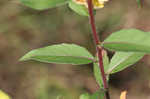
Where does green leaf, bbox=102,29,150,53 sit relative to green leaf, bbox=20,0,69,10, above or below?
below

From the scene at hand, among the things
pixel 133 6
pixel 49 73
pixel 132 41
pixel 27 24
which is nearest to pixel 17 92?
pixel 49 73

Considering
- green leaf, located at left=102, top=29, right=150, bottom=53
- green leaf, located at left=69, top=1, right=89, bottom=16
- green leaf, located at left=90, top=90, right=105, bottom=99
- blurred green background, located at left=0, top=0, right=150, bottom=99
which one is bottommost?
blurred green background, located at left=0, top=0, right=150, bottom=99

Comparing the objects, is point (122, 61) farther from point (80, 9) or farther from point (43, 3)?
point (43, 3)

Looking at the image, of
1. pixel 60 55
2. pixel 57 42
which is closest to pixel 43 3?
pixel 60 55

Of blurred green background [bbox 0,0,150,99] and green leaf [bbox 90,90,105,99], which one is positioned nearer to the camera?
green leaf [bbox 90,90,105,99]

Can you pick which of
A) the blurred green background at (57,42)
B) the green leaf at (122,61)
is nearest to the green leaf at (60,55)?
the green leaf at (122,61)

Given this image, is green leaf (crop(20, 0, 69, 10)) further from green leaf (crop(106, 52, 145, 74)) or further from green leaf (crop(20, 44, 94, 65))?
green leaf (crop(106, 52, 145, 74))

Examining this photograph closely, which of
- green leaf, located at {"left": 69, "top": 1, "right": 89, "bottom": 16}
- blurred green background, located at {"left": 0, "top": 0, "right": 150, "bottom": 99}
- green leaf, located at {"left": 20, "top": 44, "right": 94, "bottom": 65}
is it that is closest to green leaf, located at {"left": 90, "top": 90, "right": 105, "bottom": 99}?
green leaf, located at {"left": 20, "top": 44, "right": 94, "bottom": 65}

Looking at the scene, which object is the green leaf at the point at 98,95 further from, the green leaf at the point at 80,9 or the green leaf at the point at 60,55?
the green leaf at the point at 80,9
